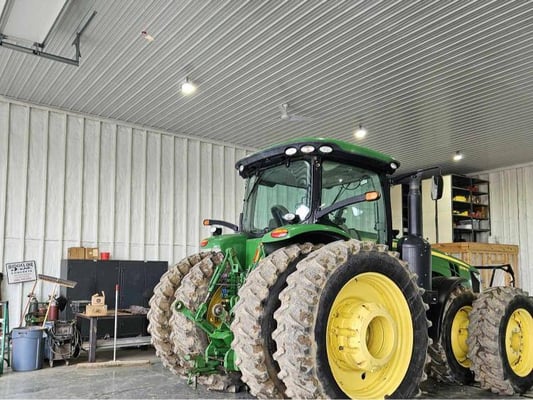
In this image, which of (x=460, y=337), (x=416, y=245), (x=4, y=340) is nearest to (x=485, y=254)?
(x=460, y=337)

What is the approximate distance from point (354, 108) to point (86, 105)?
14.5 feet

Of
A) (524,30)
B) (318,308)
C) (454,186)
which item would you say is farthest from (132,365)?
(454,186)

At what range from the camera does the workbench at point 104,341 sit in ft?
21.3

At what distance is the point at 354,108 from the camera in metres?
7.88

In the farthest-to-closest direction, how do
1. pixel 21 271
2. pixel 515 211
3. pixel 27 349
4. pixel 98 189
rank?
pixel 515 211, pixel 98 189, pixel 21 271, pixel 27 349

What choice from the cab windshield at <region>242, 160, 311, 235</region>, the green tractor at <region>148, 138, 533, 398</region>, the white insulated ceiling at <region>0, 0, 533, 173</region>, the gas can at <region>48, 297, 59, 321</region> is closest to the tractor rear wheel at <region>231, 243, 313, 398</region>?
the green tractor at <region>148, 138, 533, 398</region>

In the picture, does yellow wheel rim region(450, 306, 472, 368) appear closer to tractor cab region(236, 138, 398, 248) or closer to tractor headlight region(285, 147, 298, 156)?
tractor cab region(236, 138, 398, 248)

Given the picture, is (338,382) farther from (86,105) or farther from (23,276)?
(86,105)

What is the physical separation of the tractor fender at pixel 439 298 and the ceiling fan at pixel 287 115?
3938 mm

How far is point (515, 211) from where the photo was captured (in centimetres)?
1181

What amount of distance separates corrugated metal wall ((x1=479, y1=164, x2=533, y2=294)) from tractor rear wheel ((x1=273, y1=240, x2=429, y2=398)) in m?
9.24

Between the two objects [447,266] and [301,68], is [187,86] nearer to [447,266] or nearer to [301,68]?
[301,68]

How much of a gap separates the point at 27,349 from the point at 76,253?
6.62ft

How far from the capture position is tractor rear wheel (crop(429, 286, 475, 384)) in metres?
4.65
